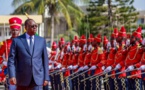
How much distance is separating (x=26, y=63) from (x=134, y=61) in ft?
10.6

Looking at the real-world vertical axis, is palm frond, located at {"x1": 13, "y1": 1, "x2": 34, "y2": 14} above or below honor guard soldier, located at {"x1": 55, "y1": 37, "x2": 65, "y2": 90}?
above

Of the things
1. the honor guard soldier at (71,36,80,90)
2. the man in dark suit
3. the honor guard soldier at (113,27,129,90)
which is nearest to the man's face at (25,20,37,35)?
the man in dark suit

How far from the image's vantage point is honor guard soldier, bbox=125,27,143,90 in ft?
30.9

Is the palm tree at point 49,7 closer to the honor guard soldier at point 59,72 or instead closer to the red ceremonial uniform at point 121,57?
the honor guard soldier at point 59,72

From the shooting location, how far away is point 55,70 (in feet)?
45.9

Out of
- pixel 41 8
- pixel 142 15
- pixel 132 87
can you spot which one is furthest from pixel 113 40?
pixel 142 15

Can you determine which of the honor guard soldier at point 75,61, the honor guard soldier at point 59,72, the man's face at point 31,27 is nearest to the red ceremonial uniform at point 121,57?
the honor guard soldier at point 75,61

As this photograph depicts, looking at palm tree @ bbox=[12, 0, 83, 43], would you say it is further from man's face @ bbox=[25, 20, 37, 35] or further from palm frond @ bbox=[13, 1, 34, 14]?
man's face @ bbox=[25, 20, 37, 35]

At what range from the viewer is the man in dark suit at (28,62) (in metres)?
6.94

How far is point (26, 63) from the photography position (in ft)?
22.8

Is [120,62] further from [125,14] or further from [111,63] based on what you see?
[125,14]

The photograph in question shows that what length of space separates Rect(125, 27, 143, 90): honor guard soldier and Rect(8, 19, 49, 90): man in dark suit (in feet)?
9.53

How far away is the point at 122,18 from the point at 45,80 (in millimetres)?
31511

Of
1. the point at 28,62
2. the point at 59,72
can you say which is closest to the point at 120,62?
the point at 28,62
